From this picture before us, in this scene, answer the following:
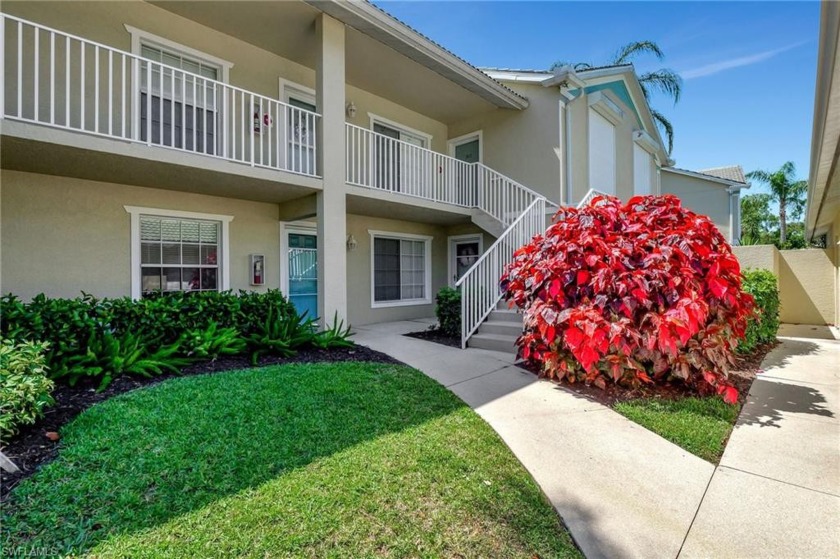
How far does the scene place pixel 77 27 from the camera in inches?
237

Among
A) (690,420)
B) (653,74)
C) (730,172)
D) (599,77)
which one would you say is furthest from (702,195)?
(690,420)

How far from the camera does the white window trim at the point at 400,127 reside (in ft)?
32.2

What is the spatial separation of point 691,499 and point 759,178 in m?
35.5

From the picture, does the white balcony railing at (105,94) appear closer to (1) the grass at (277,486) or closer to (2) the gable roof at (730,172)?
(1) the grass at (277,486)

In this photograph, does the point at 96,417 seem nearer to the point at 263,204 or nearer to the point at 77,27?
the point at 263,204

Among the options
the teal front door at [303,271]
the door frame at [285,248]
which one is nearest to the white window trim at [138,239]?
the door frame at [285,248]

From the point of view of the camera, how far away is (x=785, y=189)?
27594mm

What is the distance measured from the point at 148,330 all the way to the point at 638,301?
20.0 feet

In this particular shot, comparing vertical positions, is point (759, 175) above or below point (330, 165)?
above

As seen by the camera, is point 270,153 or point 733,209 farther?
point 733,209

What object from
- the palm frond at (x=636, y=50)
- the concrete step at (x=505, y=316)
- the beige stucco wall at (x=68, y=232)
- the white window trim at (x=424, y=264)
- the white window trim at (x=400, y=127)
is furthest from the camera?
the palm frond at (x=636, y=50)

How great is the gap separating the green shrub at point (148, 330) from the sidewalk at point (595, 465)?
2714mm

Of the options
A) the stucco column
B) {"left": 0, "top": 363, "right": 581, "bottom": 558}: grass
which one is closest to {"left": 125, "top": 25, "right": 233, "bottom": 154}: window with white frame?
the stucco column

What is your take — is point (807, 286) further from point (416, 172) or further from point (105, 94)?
point (105, 94)
